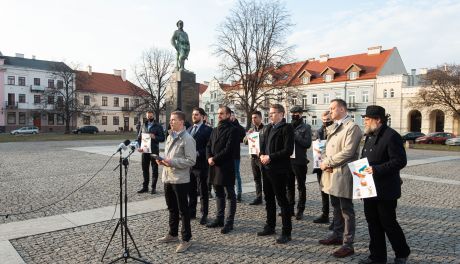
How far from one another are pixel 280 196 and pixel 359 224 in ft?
6.56

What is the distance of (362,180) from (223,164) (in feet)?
7.76

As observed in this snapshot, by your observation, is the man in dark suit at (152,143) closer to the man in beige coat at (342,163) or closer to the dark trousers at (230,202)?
the dark trousers at (230,202)

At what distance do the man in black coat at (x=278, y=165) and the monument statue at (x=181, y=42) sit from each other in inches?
513

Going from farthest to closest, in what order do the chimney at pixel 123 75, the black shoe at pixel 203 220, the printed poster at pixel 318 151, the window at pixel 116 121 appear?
the chimney at pixel 123 75, the window at pixel 116 121, the printed poster at pixel 318 151, the black shoe at pixel 203 220

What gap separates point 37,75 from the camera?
6600 centimetres

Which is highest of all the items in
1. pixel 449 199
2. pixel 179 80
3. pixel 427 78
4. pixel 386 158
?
pixel 427 78

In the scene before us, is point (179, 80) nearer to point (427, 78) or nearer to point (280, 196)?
point (280, 196)

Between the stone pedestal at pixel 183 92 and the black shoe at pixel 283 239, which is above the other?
the stone pedestal at pixel 183 92

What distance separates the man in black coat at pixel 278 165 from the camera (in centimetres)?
514

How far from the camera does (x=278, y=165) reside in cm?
517

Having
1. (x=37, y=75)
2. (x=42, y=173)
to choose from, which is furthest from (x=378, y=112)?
(x=37, y=75)

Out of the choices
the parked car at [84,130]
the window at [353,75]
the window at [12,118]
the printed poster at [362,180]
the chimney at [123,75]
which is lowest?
the parked car at [84,130]

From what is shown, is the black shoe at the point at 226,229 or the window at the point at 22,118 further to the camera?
the window at the point at 22,118

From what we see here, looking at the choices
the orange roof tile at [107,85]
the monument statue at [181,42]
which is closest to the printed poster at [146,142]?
the monument statue at [181,42]
